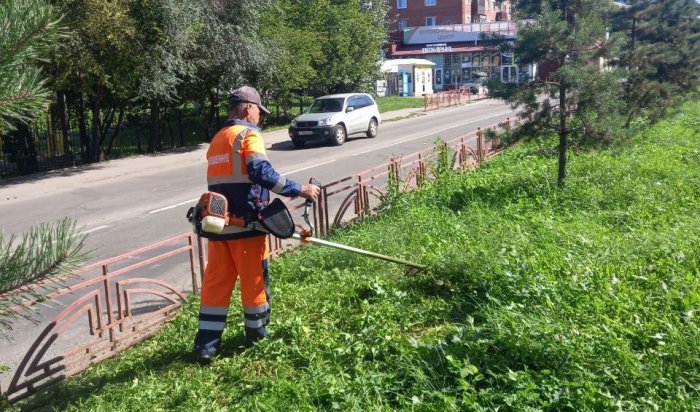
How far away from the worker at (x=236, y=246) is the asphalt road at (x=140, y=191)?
1.09 meters

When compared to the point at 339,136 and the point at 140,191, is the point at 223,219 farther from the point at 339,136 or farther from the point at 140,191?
the point at 339,136

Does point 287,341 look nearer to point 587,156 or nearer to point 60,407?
point 60,407

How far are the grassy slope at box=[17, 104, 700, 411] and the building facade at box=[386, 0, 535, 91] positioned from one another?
4981 centimetres

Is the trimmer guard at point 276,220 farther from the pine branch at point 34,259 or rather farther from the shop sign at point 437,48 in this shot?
the shop sign at point 437,48

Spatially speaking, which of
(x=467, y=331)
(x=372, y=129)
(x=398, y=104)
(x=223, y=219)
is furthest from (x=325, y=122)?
(x=398, y=104)

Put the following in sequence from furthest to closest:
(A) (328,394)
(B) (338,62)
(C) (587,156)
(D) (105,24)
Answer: (B) (338,62) < (D) (105,24) < (C) (587,156) < (A) (328,394)

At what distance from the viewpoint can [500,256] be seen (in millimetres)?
5797

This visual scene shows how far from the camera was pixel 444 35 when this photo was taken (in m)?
63.6

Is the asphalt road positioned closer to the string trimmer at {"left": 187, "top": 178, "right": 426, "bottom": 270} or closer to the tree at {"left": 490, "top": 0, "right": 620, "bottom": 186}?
the string trimmer at {"left": 187, "top": 178, "right": 426, "bottom": 270}

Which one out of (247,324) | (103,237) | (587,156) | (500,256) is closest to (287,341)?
(247,324)

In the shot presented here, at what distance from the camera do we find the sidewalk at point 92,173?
15.8 metres

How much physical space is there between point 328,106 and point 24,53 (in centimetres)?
2242

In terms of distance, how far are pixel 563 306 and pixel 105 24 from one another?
46.7ft

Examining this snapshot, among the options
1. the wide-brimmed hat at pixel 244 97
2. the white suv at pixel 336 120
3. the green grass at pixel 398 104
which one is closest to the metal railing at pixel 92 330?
the wide-brimmed hat at pixel 244 97
